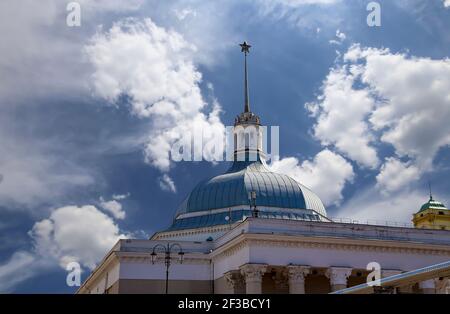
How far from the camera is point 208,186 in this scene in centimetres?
6244

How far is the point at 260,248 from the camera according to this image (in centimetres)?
4666

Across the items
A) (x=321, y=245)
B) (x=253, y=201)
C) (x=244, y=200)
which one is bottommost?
(x=321, y=245)

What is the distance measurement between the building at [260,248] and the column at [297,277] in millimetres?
71

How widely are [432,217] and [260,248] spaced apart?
4513 cm

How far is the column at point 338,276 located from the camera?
154ft

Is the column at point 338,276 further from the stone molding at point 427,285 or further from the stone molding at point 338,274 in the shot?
the stone molding at point 427,285

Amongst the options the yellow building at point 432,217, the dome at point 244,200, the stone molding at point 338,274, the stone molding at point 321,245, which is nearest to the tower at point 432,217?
the yellow building at point 432,217

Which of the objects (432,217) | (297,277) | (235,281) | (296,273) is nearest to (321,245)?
(296,273)

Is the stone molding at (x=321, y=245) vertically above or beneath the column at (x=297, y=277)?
above

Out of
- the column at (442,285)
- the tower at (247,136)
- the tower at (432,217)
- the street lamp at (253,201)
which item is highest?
the tower at (247,136)

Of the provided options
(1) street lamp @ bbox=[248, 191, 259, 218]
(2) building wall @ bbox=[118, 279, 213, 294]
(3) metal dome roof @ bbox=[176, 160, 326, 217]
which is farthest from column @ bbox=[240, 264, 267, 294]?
(3) metal dome roof @ bbox=[176, 160, 326, 217]

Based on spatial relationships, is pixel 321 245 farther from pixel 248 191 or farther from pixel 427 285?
pixel 248 191

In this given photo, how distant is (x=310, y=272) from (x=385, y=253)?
6.44m
